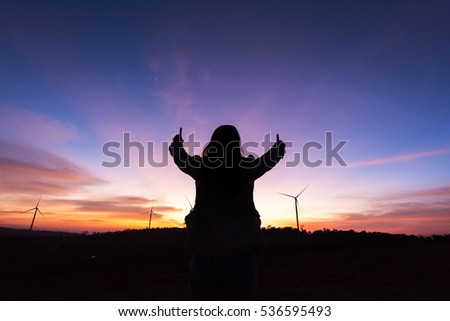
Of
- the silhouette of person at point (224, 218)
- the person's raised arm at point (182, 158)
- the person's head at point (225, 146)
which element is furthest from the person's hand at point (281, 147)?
the person's raised arm at point (182, 158)

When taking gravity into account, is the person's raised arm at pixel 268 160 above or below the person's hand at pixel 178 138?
below

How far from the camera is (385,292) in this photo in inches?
400

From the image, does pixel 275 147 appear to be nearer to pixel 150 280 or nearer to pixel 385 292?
pixel 385 292

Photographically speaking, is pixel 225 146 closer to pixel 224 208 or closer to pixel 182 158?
pixel 182 158

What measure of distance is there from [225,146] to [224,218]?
72cm

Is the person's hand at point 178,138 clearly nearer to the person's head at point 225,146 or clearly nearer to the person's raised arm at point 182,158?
the person's raised arm at point 182,158

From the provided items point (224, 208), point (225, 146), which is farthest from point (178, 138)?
point (224, 208)

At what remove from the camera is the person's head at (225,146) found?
123 inches

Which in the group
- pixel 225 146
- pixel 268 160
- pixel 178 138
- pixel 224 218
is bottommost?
pixel 224 218

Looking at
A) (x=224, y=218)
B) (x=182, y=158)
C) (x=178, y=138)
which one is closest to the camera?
(x=224, y=218)

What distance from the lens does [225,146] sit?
10.4ft

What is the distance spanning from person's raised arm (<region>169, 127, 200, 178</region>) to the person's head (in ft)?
0.53
